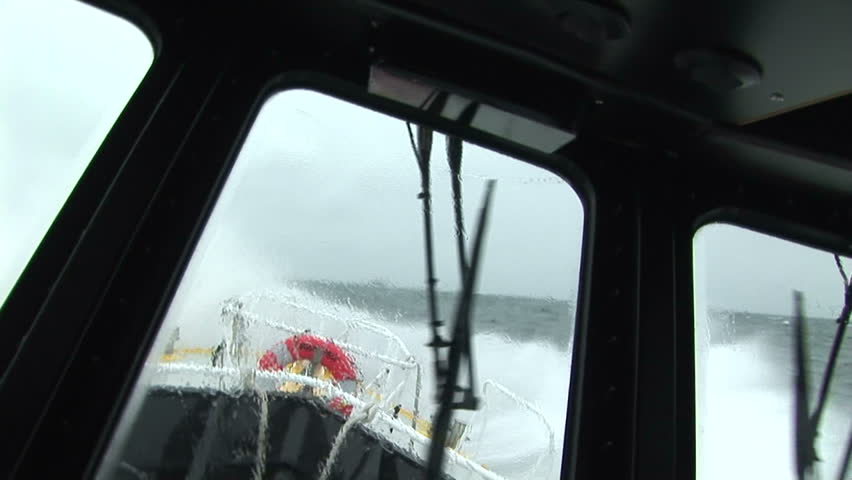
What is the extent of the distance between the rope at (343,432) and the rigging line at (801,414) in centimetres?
91

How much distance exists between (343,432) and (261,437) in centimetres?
15

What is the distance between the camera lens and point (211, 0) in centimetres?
127

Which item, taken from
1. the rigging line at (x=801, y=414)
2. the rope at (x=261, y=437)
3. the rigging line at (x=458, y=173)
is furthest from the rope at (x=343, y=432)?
the rigging line at (x=801, y=414)

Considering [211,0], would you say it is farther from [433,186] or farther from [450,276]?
[450,276]

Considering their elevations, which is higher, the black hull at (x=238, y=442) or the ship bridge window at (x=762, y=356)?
the ship bridge window at (x=762, y=356)

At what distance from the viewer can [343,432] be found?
125 cm

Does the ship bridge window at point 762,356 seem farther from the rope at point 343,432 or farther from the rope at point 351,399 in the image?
the rope at point 343,432

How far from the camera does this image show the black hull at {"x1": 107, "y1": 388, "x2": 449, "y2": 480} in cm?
112

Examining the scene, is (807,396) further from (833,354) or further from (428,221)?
(428,221)

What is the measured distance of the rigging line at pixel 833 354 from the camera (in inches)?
58.1

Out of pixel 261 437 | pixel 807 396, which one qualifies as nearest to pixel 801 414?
pixel 807 396

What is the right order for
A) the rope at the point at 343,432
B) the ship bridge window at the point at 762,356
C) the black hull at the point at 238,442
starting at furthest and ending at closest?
1. the ship bridge window at the point at 762,356
2. the rope at the point at 343,432
3. the black hull at the point at 238,442

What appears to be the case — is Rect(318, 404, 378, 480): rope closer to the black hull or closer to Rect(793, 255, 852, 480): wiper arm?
the black hull

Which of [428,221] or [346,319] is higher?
[428,221]
